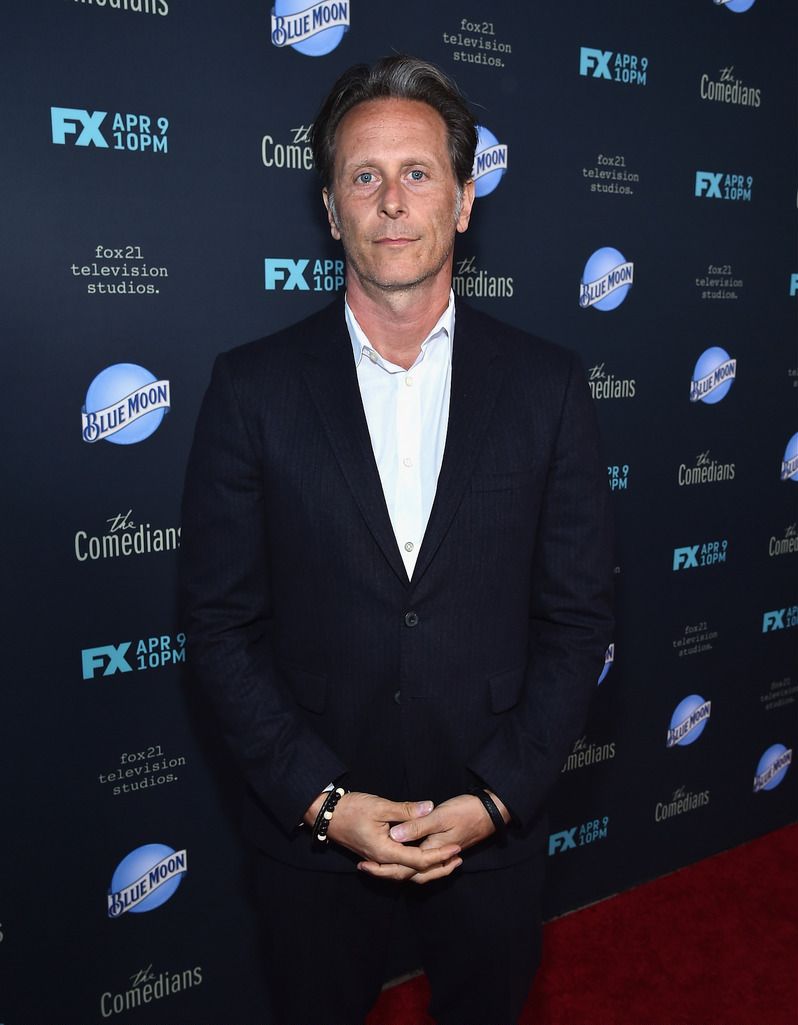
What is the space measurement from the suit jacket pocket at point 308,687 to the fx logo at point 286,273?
3.06 feet

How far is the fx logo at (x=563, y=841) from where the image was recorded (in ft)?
9.04

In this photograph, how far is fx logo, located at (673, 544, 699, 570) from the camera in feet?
9.32

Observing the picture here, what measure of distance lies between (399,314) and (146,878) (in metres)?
1.49

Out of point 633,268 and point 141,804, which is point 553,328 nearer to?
point 633,268

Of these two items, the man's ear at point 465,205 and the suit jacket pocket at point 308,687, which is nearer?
the suit jacket pocket at point 308,687

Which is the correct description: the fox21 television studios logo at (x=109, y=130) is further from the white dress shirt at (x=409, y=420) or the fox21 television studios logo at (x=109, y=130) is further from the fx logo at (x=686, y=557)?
the fx logo at (x=686, y=557)

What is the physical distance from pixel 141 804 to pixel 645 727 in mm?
1596

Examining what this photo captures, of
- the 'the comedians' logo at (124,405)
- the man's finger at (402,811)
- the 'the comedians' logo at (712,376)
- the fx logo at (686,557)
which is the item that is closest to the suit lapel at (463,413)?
the man's finger at (402,811)

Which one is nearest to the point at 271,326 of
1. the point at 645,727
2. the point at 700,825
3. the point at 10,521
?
the point at 10,521

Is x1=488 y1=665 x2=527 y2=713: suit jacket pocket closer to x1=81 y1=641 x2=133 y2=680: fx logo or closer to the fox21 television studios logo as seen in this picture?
x1=81 y1=641 x2=133 y2=680: fx logo

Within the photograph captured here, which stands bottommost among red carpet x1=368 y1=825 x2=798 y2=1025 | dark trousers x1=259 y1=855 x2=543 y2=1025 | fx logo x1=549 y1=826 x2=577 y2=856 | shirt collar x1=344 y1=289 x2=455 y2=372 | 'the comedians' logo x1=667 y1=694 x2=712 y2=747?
red carpet x1=368 y1=825 x2=798 y2=1025

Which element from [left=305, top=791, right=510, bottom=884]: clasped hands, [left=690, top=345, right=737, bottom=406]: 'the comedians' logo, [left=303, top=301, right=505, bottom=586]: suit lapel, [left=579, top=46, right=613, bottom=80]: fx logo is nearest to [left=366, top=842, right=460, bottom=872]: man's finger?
[left=305, top=791, right=510, bottom=884]: clasped hands

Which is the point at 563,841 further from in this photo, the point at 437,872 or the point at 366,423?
the point at 366,423

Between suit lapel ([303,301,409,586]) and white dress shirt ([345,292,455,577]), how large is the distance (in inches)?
1.5
